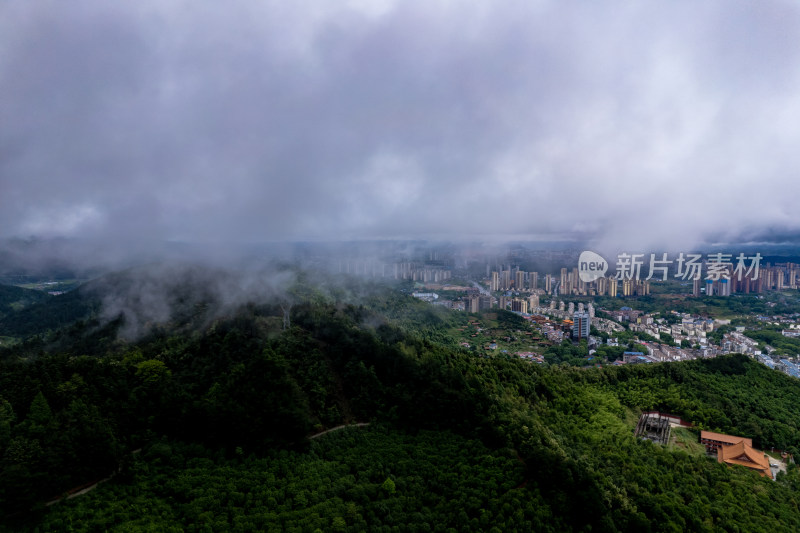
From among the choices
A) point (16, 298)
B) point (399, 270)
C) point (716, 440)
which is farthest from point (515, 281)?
point (16, 298)

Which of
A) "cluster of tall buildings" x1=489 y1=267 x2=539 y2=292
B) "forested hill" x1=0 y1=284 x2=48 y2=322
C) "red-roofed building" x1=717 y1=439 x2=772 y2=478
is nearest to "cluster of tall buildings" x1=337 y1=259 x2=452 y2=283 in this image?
"cluster of tall buildings" x1=489 y1=267 x2=539 y2=292

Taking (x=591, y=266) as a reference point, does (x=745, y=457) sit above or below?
below

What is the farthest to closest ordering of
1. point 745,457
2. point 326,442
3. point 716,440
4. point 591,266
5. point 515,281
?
point 515,281 < point 591,266 < point 716,440 < point 745,457 < point 326,442

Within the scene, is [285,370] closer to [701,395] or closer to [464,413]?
[464,413]

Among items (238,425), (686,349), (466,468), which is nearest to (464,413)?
(466,468)

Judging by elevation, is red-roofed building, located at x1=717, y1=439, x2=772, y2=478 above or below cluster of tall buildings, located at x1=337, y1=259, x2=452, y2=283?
below

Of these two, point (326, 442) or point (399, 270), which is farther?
point (399, 270)

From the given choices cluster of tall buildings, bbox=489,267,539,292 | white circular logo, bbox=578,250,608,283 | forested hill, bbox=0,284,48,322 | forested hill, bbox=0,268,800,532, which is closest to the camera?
forested hill, bbox=0,268,800,532

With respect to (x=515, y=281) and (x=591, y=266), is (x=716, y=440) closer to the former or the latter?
(x=591, y=266)

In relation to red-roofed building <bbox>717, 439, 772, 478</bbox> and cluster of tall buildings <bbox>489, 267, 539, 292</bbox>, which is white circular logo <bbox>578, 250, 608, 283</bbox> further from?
red-roofed building <bbox>717, 439, 772, 478</bbox>

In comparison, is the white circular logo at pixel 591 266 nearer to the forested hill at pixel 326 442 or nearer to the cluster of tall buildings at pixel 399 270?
the cluster of tall buildings at pixel 399 270

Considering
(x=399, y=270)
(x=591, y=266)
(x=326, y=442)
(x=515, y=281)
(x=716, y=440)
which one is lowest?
(x=716, y=440)
